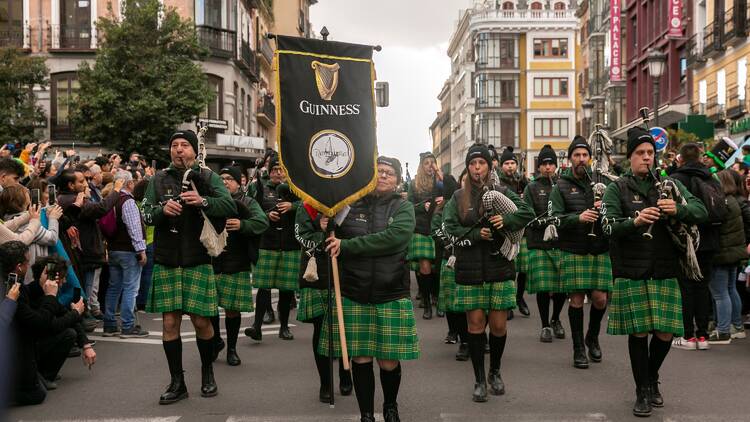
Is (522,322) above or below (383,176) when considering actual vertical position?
below

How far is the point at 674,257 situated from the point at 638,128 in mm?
1070

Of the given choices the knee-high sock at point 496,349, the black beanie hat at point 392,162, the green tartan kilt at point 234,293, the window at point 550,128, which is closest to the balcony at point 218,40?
the green tartan kilt at point 234,293

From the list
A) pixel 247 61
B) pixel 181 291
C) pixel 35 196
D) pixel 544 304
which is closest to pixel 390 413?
pixel 181 291

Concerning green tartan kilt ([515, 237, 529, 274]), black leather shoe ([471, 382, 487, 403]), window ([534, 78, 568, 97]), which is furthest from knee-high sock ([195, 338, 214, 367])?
window ([534, 78, 568, 97])

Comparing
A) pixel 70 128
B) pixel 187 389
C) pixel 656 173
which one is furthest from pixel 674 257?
pixel 70 128

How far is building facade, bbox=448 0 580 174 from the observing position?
79.1 meters

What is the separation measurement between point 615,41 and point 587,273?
138 feet

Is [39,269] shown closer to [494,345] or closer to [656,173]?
[494,345]

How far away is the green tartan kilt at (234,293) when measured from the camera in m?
8.65

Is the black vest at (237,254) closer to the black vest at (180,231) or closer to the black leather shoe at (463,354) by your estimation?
the black vest at (180,231)

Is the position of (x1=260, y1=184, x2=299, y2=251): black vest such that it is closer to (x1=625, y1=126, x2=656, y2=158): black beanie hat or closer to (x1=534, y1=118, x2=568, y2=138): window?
(x1=625, y1=126, x2=656, y2=158): black beanie hat

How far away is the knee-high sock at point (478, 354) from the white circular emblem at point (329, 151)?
1.92 metres

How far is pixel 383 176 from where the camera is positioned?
6.15 metres

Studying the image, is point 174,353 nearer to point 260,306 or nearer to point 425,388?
point 425,388
